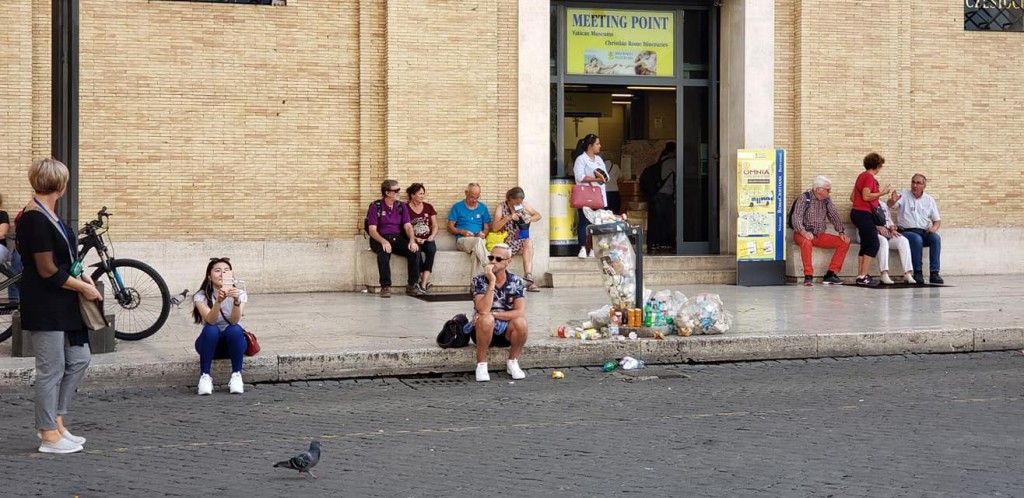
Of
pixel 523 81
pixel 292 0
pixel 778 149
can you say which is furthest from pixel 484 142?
pixel 778 149

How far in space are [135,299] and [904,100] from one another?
38.5 feet

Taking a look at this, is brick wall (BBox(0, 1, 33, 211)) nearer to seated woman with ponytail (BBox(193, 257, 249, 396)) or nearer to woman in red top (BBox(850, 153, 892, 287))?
seated woman with ponytail (BBox(193, 257, 249, 396))

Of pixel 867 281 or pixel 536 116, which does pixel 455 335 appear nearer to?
pixel 536 116

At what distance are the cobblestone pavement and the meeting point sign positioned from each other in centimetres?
955

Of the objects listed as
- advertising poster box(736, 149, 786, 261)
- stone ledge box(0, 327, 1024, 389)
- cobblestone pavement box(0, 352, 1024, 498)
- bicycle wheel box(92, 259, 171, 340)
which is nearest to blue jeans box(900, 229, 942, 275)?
advertising poster box(736, 149, 786, 261)

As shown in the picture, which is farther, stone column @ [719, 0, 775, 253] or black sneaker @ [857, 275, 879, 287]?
Answer: stone column @ [719, 0, 775, 253]

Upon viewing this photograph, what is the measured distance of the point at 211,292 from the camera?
8.97 metres

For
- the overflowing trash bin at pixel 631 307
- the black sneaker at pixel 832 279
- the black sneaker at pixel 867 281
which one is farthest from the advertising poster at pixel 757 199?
the overflowing trash bin at pixel 631 307

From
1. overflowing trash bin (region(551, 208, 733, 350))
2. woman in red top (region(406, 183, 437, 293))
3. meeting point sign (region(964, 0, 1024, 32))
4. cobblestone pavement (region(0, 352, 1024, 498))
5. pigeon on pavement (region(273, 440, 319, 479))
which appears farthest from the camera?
meeting point sign (region(964, 0, 1024, 32))

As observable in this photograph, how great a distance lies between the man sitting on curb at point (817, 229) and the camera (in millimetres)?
16812

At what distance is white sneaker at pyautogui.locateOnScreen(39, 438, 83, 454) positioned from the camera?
683 centimetres

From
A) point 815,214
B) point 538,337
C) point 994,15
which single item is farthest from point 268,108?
point 994,15

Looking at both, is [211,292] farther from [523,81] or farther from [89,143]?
[523,81]

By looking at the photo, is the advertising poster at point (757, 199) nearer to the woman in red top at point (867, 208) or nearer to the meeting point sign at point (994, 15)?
the woman in red top at point (867, 208)
